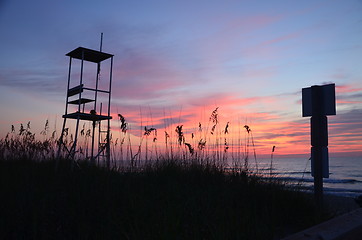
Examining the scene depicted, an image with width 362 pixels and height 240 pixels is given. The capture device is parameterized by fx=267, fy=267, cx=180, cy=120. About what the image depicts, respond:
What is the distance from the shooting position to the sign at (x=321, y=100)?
378 cm

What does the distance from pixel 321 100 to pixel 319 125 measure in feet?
1.20

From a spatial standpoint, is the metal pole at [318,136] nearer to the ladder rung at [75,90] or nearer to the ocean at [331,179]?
the ocean at [331,179]

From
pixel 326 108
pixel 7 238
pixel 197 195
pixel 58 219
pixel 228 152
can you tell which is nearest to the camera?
pixel 7 238

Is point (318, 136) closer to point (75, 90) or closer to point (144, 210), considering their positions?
point (144, 210)

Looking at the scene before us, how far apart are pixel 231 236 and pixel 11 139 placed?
22.4 ft

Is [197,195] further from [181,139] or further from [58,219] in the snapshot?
[181,139]

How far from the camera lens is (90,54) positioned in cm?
587

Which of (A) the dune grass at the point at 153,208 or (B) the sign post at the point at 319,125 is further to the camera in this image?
(B) the sign post at the point at 319,125

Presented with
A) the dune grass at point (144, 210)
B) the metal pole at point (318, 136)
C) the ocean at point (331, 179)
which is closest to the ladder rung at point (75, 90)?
the dune grass at point (144, 210)

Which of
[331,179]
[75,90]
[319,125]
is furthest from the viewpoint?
[331,179]

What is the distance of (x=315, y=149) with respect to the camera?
154 inches

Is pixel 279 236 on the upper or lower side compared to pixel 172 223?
lower

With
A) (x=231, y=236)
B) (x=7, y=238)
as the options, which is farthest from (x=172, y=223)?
(x=7, y=238)

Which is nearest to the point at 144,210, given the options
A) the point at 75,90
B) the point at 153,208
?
the point at 153,208
